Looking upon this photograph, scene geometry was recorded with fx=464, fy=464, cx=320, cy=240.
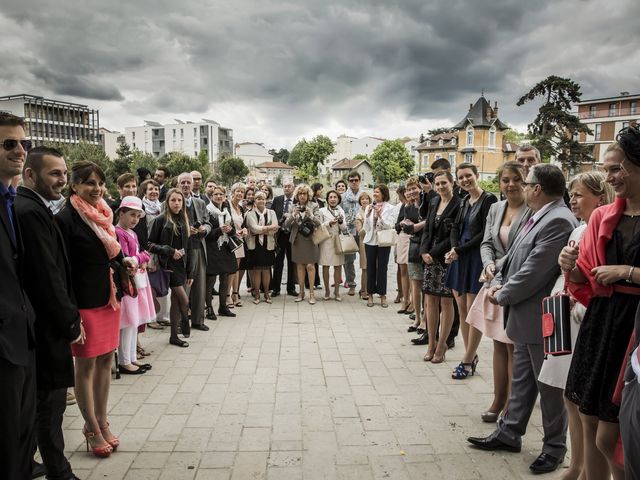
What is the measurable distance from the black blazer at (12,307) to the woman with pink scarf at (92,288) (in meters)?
0.89

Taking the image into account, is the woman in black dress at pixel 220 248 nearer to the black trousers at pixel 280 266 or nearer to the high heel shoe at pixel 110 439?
the black trousers at pixel 280 266

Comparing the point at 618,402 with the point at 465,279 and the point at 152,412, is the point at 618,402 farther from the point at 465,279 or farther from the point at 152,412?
the point at 152,412

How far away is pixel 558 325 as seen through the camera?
2.88m

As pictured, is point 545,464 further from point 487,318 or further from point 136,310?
point 136,310

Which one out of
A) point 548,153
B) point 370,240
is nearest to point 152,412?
point 370,240

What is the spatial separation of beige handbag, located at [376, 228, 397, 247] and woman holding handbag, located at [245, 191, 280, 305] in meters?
1.91

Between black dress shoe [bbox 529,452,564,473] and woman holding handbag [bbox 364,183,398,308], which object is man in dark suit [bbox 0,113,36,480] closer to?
black dress shoe [bbox 529,452,564,473]

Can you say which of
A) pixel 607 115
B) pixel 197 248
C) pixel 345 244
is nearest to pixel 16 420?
pixel 197 248

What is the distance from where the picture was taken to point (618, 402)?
2230mm

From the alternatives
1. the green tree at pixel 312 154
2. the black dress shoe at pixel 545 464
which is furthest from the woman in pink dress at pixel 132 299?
the green tree at pixel 312 154

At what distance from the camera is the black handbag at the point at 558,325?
2842mm

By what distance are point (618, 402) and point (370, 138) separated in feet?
420

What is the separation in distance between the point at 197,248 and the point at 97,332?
3422mm

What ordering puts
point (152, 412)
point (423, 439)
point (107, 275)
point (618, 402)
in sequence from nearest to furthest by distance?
point (618, 402)
point (107, 275)
point (423, 439)
point (152, 412)
